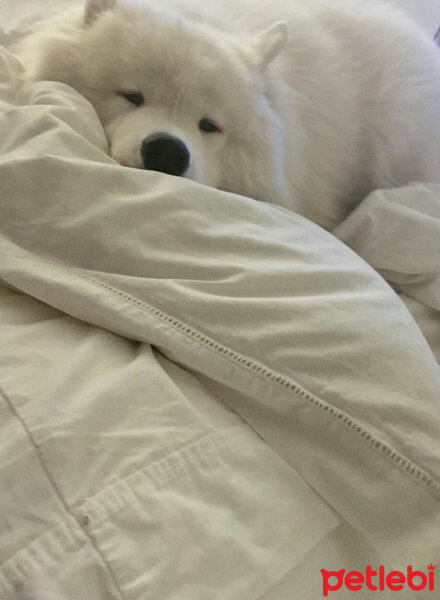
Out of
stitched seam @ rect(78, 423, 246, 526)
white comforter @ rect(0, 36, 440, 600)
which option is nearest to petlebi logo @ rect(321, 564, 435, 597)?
white comforter @ rect(0, 36, 440, 600)

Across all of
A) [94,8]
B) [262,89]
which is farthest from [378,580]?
[94,8]

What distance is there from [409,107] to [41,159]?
119 cm

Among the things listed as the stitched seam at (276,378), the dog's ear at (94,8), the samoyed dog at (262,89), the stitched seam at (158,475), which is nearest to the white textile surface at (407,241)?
the samoyed dog at (262,89)

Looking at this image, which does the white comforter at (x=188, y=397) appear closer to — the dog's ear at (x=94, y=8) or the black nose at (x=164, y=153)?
the black nose at (x=164, y=153)

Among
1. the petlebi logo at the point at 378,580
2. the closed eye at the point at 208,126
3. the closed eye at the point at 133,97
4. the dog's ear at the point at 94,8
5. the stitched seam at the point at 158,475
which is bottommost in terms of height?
the petlebi logo at the point at 378,580

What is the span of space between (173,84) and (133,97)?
95mm

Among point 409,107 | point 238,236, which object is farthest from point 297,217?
point 409,107

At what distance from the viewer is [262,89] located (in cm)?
144

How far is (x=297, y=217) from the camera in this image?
1.11m

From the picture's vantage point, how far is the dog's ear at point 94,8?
135 cm

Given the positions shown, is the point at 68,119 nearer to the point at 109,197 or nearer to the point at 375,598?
the point at 109,197

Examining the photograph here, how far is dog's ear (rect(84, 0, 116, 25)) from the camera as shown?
1.35 meters

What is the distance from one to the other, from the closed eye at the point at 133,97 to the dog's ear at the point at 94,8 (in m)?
0.22

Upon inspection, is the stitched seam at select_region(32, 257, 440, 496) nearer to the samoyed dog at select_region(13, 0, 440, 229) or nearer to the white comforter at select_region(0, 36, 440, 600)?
the white comforter at select_region(0, 36, 440, 600)
